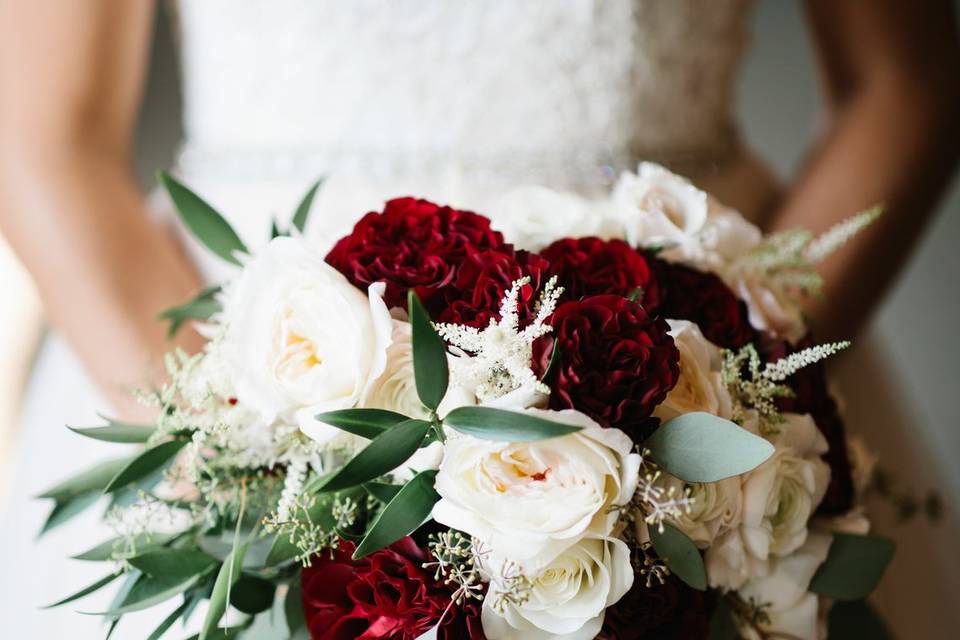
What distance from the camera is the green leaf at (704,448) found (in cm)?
42

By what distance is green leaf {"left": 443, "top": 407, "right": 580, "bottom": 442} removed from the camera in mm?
389

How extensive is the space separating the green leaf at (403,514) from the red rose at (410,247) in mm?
114

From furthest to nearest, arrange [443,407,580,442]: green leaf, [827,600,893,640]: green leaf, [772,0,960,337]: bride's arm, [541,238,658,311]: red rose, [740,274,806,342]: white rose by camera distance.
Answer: [772,0,960,337]: bride's arm, [827,600,893,640]: green leaf, [740,274,806,342]: white rose, [541,238,658,311]: red rose, [443,407,580,442]: green leaf

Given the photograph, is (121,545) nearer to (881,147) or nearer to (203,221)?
(203,221)

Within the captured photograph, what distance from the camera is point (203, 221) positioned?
0.59 meters

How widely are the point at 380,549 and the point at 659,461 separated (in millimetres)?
170

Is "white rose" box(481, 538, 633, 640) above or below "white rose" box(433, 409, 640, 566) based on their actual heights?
below

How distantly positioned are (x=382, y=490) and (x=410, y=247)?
16 centimetres

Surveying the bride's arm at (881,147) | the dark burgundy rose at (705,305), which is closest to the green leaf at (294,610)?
the dark burgundy rose at (705,305)

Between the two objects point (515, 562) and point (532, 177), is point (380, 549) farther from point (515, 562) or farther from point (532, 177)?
point (532, 177)

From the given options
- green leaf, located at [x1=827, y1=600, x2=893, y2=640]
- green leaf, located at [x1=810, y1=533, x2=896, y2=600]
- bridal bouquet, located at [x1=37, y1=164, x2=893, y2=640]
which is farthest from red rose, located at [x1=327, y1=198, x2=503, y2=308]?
green leaf, located at [x1=827, y1=600, x2=893, y2=640]

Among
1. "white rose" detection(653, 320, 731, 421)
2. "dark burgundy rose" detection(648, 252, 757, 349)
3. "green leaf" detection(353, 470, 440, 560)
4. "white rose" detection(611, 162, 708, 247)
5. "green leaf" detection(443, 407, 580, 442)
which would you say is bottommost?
"green leaf" detection(353, 470, 440, 560)

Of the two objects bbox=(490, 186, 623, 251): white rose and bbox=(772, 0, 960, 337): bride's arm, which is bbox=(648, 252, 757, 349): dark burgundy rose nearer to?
bbox=(490, 186, 623, 251): white rose

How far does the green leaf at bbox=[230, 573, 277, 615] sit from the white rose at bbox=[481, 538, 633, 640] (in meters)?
0.17
